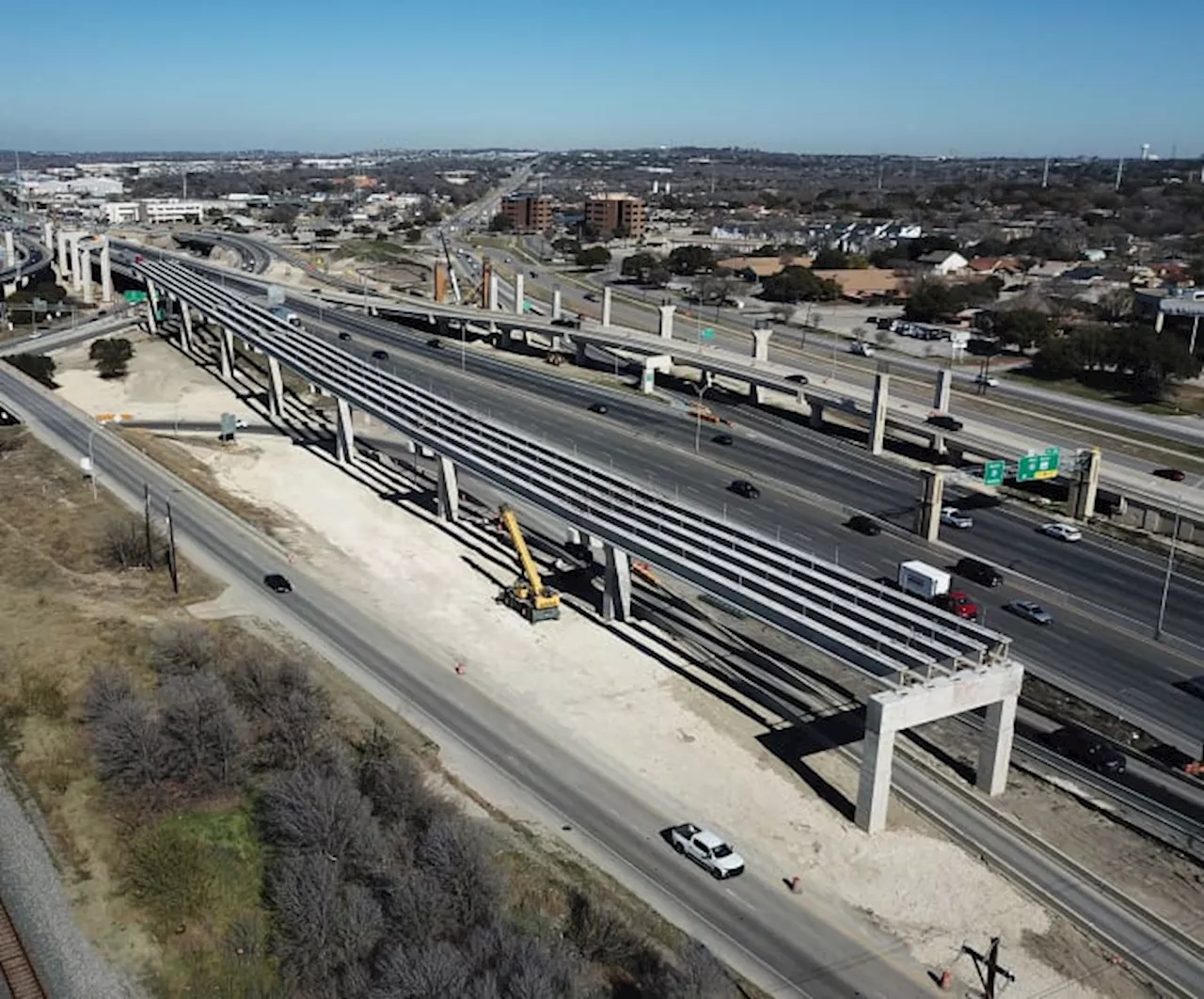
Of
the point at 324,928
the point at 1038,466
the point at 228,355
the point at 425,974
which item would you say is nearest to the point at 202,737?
the point at 324,928

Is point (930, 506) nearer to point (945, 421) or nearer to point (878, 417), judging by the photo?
point (945, 421)

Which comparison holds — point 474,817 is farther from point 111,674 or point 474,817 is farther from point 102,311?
point 102,311

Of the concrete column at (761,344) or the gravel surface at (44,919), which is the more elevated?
the concrete column at (761,344)

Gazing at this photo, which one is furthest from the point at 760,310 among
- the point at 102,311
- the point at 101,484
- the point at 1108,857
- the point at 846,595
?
the point at 1108,857

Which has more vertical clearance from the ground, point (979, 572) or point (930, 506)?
point (930, 506)

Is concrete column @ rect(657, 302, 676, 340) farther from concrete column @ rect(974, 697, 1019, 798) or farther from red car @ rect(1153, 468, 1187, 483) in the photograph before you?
concrete column @ rect(974, 697, 1019, 798)

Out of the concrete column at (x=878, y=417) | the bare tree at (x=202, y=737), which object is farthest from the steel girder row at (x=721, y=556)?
the concrete column at (x=878, y=417)

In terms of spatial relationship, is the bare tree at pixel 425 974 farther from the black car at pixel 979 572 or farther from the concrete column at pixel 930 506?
the concrete column at pixel 930 506
